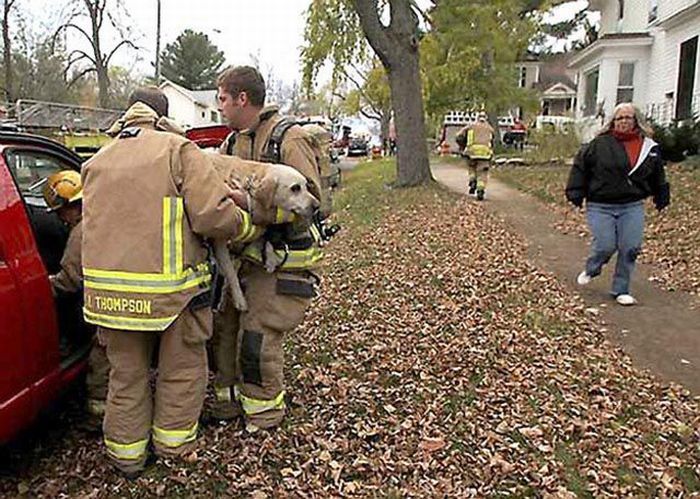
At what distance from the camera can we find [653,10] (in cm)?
2289

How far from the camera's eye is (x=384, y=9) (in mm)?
18688

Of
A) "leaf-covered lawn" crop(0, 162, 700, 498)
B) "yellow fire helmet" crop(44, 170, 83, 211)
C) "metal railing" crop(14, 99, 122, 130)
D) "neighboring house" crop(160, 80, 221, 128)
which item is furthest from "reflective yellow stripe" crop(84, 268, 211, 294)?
"neighboring house" crop(160, 80, 221, 128)

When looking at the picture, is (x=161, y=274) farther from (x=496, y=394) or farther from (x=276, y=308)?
(x=496, y=394)

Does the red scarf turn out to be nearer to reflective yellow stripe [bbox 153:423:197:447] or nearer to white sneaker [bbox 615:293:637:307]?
white sneaker [bbox 615:293:637:307]

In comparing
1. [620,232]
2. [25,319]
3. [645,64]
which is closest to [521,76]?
[645,64]

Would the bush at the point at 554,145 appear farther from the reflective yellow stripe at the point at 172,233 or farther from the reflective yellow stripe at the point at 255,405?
the reflective yellow stripe at the point at 172,233

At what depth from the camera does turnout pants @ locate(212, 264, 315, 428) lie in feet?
12.2

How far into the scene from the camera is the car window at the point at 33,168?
375cm

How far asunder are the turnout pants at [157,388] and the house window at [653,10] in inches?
913

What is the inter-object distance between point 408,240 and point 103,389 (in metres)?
6.59

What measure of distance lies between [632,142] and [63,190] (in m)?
4.96

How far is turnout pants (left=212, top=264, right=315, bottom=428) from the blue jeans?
12.1 ft

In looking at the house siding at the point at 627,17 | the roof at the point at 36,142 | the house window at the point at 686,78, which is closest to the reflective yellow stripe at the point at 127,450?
the roof at the point at 36,142

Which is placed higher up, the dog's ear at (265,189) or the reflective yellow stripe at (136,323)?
the dog's ear at (265,189)
